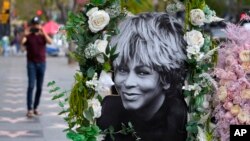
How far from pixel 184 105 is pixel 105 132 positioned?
55 centimetres

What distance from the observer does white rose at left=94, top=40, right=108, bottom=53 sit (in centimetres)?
407

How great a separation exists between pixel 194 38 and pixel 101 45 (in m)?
0.60

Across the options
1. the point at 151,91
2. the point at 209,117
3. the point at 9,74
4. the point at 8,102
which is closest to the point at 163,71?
the point at 151,91

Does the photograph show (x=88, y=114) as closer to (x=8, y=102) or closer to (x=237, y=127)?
(x=237, y=127)

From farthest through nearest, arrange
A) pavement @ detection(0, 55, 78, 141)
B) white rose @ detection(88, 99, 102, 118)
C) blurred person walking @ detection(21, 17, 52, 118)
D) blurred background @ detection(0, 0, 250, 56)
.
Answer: blurred person walking @ detection(21, 17, 52, 118), pavement @ detection(0, 55, 78, 141), blurred background @ detection(0, 0, 250, 56), white rose @ detection(88, 99, 102, 118)

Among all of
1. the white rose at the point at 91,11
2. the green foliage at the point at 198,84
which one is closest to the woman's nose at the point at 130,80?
the green foliage at the point at 198,84

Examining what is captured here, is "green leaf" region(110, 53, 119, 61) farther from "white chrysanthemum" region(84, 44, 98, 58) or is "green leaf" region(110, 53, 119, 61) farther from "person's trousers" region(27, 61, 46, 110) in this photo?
"person's trousers" region(27, 61, 46, 110)

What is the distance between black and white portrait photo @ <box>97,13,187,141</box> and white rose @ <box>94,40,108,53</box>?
3.3 inches

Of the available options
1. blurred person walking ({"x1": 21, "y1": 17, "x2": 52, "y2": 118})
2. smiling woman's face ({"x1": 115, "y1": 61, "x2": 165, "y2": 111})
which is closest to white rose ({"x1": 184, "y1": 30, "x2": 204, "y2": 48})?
smiling woman's face ({"x1": 115, "y1": 61, "x2": 165, "y2": 111})

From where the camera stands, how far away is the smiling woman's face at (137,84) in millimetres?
4090

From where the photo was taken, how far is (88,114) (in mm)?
4137

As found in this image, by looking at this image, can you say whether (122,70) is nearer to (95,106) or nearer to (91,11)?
(95,106)

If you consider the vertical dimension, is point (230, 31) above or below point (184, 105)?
above

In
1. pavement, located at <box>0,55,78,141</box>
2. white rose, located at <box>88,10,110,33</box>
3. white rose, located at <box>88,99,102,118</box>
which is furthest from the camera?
pavement, located at <box>0,55,78,141</box>
